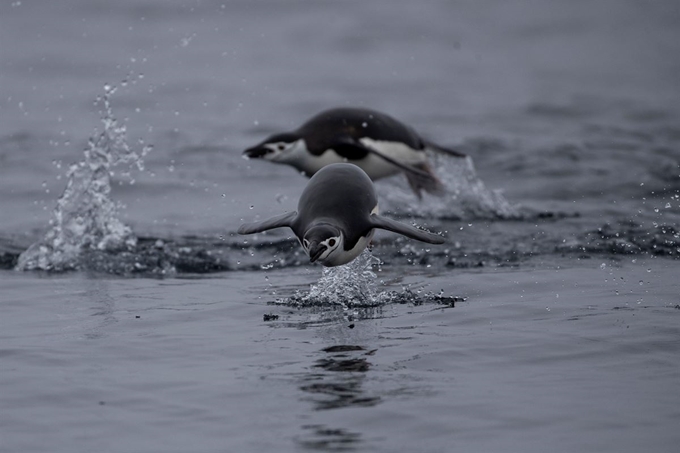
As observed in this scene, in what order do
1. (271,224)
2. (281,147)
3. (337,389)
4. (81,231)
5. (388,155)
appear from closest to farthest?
(337,389)
(271,224)
(81,231)
(281,147)
(388,155)

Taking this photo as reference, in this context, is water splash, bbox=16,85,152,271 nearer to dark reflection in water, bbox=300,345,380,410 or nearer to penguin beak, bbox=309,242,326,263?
penguin beak, bbox=309,242,326,263

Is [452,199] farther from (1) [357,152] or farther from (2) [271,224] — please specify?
(2) [271,224]

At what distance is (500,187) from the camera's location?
1144 cm

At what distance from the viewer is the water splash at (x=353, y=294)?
6.86 metres

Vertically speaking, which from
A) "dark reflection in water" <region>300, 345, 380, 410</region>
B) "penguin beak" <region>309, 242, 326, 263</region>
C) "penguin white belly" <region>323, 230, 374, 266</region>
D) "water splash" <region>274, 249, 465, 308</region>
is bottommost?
"dark reflection in water" <region>300, 345, 380, 410</region>

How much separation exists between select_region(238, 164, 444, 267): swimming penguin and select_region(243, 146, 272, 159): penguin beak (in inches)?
99.4


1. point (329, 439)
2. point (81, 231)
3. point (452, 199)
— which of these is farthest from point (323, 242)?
point (452, 199)

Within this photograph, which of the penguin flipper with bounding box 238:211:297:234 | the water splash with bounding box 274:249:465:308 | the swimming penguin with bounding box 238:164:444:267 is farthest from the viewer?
the water splash with bounding box 274:249:465:308

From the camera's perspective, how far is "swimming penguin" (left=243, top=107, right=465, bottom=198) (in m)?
9.58

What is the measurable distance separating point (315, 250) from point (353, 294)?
953 millimetres

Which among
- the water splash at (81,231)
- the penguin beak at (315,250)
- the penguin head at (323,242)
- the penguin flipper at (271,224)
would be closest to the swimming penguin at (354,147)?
the water splash at (81,231)

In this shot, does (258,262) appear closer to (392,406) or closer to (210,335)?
(210,335)

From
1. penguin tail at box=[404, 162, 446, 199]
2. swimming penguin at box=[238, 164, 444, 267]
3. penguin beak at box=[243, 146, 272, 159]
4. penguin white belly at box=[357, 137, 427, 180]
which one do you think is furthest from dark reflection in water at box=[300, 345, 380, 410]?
penguin tail at box=[404, 162, 446, 199]

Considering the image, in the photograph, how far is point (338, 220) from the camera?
6.48 metres
